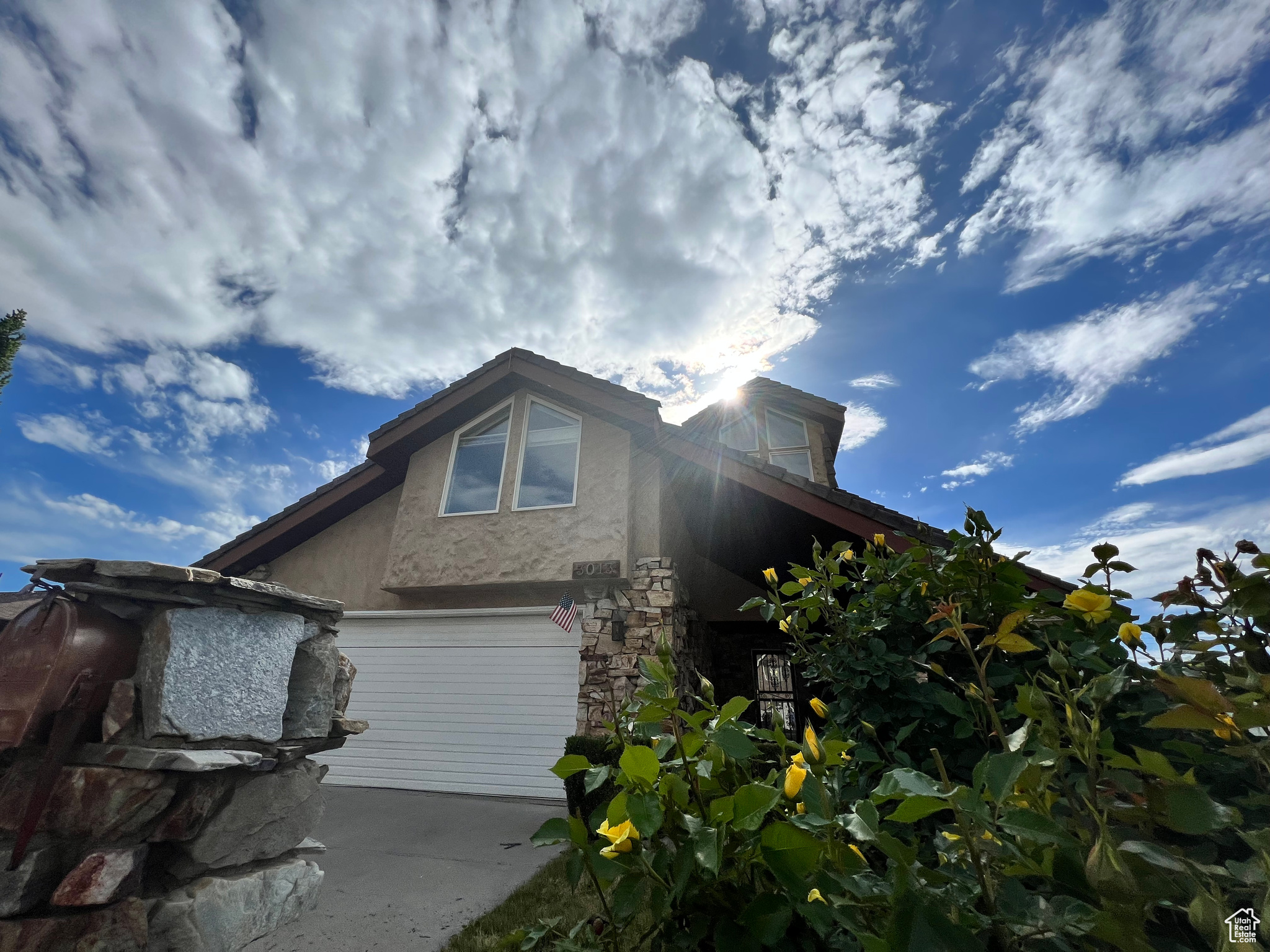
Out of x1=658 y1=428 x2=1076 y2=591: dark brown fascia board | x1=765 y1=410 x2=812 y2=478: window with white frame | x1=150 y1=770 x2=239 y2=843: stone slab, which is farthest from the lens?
x1=765 y1=410 x2=812 y2=478: window with white frame

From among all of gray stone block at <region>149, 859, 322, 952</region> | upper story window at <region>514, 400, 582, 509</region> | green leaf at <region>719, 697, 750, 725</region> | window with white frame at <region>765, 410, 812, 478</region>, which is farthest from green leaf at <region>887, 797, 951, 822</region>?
window with white frame at <region>765, 410, 812, 478</region>

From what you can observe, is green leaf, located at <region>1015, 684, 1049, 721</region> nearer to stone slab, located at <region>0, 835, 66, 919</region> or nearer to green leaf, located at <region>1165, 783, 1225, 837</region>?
green leaf, located at <region>1165, 783, 1225, 837</region>

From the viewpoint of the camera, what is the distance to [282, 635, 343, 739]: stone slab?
303cm

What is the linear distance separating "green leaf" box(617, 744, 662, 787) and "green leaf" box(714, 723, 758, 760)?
0.37 ft

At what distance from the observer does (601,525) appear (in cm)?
707

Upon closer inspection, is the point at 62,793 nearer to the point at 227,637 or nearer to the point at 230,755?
the point at 230,755

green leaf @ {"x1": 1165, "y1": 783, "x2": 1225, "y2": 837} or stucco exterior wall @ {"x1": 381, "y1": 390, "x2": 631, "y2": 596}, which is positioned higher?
stucco exterior wall @ {"x1": 381, "y1": 390, "x2": 631, "y2": 596}

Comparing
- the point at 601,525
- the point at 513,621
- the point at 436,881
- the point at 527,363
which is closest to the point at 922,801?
the point at 436,881

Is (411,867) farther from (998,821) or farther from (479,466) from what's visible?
(479,466)

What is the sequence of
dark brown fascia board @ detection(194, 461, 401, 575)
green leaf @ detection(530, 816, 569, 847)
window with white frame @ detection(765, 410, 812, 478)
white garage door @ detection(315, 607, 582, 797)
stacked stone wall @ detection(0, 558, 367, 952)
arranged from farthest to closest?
window with white frame @ detection(765, 410, 812, 478), dark brown fascia board @ detection(194, 461, 401, 575), white garage door @ detection(315, 607, 582, 797), stacked stone wall @ detection(0, 558, 367, 952), green leaf @ detection(530, 816, 569, 847)

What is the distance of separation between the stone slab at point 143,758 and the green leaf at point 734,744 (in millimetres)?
2746

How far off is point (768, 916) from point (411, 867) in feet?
14.4

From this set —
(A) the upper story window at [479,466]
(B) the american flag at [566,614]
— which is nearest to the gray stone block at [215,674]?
(B) the american flag at [566,614]

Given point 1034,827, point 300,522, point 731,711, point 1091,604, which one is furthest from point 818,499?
point 300,522
